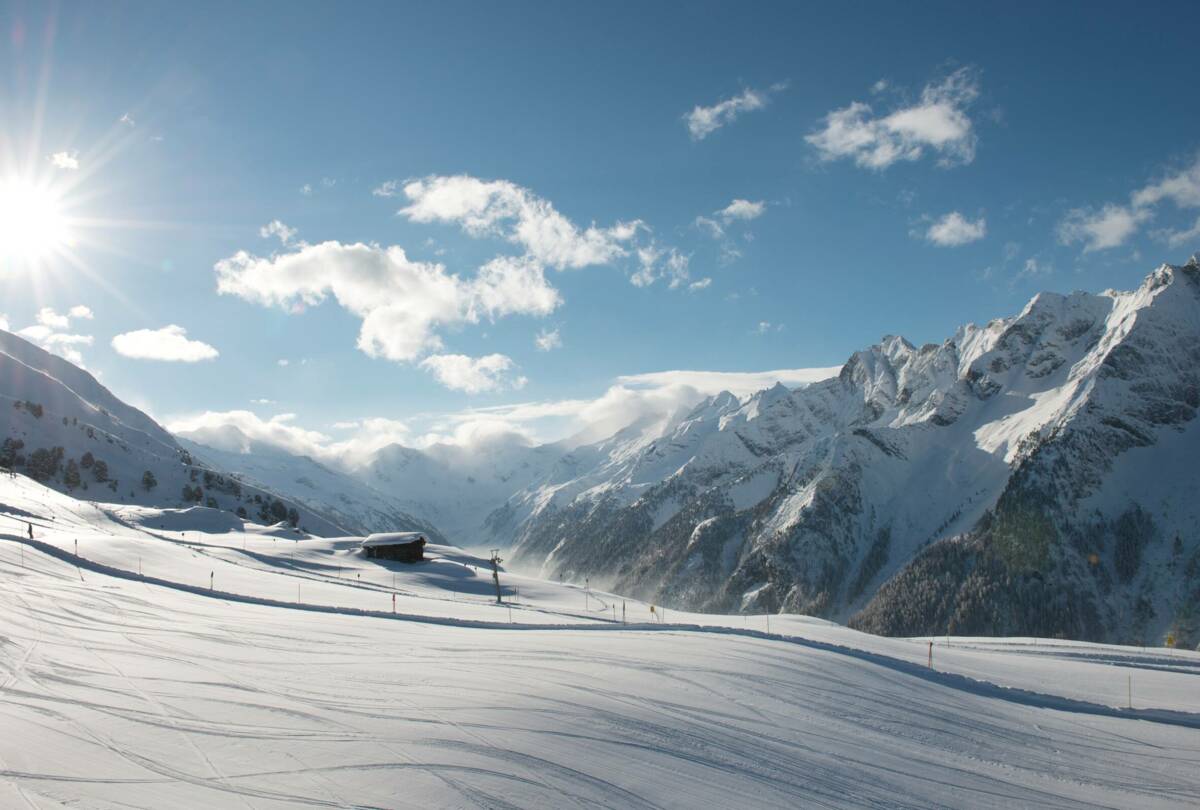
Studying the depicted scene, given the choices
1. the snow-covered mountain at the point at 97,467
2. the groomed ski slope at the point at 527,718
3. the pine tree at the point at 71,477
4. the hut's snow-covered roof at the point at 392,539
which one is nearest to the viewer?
the groomed ski slope at the point at 527,718

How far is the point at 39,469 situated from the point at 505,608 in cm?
10646

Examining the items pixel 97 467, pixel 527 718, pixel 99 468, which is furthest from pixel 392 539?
pixel 97 467

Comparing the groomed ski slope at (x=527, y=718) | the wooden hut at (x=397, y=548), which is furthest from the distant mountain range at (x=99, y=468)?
the groomed ski slope at (x=527, y=718)

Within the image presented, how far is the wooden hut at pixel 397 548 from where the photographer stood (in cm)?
6938

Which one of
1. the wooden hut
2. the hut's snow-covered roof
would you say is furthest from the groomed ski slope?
the hut's snow-covered roof

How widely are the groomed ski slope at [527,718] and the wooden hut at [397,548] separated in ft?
129

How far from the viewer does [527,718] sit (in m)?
14.2

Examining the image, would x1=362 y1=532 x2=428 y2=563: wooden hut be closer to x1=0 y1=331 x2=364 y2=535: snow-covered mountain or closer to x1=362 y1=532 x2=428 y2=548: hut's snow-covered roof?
x1=362 y1=532 x2=428 y2=548: hut's snow-covered roof

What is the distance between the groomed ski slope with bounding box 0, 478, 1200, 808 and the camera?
1138 centimetres

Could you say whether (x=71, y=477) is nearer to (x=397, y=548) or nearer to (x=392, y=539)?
(x=392, y=539)

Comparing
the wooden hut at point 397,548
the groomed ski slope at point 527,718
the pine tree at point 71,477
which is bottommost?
the wooden hut at point 397,548

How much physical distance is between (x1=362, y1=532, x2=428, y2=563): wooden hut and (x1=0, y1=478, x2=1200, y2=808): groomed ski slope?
39342 mm

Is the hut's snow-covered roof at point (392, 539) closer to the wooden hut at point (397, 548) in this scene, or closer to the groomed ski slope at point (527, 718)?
the wooden hut at point (397, 548)

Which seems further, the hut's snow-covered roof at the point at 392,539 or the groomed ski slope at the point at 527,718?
the hut's snow-covered roof at the point at 392,539
